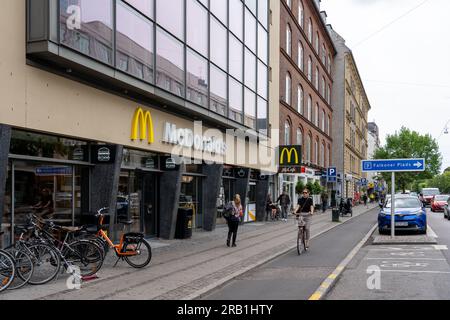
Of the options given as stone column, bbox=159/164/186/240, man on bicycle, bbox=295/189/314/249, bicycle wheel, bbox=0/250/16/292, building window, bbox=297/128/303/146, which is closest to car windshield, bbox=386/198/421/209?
man on bicycle, bbox=295/189/314/249

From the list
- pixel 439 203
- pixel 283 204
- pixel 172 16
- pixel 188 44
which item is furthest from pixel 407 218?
pixel 439 203

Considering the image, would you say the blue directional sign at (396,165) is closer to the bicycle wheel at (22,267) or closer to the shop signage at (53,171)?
the shop signage at (53,171)

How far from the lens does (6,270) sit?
7480 millimetres

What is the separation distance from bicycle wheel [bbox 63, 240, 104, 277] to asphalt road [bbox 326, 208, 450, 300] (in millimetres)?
4358

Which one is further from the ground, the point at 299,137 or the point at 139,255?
the point at 299,137

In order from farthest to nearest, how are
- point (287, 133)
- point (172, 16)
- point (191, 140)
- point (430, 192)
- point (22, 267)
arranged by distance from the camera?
point (430, 192)
point (287, 133)
point (191, 140)
point (172, 16)
point (22, 267)

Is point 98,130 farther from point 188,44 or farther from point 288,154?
point 288,154

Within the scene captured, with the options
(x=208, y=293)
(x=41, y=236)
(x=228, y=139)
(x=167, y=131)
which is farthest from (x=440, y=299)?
(x=228, y=139)

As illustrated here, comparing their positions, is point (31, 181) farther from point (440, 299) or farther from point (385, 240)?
point (385, 240)

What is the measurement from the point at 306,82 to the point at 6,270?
3329 cm

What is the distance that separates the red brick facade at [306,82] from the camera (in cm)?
3139

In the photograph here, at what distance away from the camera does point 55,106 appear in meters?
10.5

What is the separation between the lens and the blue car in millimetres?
17438

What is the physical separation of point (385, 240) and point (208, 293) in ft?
29.7
